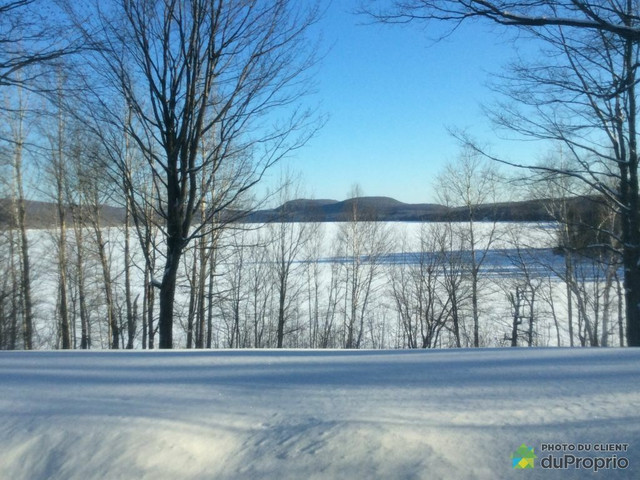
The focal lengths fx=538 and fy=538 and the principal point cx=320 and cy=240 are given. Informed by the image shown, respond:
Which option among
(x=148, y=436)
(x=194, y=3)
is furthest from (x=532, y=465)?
(x=194, y=3)

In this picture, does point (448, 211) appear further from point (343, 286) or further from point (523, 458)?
point (523, 458)

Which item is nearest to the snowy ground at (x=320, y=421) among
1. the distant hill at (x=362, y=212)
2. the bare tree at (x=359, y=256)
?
the distant hill at (x=362, y=212)

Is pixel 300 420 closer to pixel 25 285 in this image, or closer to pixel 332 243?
pixel 25 285

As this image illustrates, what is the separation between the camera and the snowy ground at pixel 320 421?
2.65 meters

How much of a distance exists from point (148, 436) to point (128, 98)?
6792mm

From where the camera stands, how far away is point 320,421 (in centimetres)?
300

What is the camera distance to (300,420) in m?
3.05

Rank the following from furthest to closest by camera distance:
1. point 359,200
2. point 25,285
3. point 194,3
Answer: point 359,200, point 25,285, point 194,3

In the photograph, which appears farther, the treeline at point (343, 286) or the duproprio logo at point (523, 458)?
the treeline at point (343, 286)

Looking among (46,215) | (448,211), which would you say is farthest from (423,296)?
(46,215)

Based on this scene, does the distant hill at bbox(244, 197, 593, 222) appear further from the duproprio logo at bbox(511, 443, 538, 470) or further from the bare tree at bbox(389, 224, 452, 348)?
the duproprio logo at bbox(511, 443, 538, 470)

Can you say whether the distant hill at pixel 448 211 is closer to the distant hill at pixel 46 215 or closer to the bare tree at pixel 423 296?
Result: the bare tree at pixel 423 296
